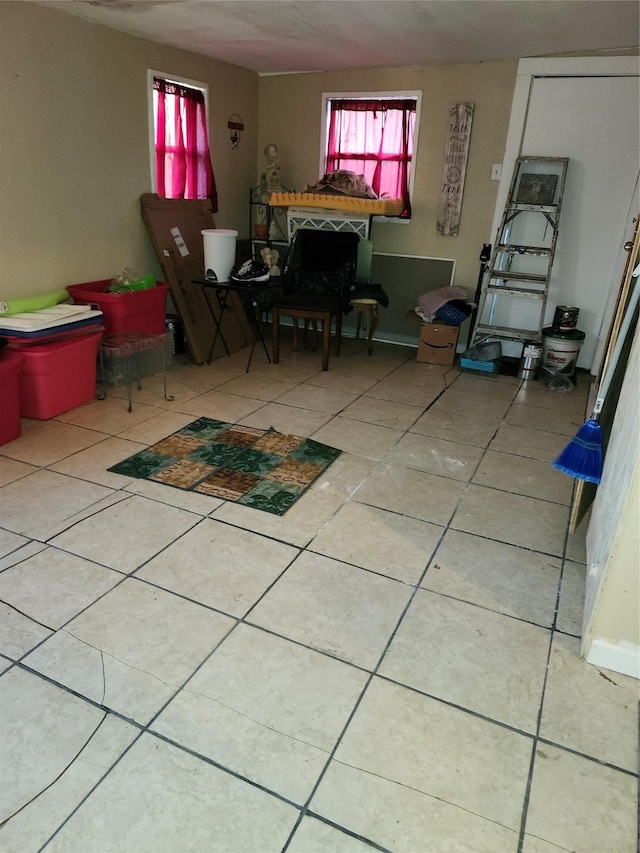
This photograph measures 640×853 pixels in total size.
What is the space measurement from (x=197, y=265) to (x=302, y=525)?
2981 mm

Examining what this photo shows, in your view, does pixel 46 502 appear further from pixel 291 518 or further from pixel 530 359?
pixel 530 359

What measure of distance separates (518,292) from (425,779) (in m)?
3.88

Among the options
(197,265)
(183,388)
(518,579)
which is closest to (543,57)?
(197,265)

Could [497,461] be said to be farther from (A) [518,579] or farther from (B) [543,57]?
(B) [543,57]

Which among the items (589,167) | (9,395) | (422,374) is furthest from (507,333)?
(9,395)

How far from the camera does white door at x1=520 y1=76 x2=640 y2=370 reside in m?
4.12

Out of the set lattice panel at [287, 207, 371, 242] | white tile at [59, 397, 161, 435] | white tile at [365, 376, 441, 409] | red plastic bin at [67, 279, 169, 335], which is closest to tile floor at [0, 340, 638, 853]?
white tile at [59, 397, 161, 435]

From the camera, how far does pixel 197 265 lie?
463 centimetres

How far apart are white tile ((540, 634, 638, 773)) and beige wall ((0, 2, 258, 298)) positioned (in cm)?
351

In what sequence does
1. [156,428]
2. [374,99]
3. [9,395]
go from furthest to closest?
[374,99] < [156,428] < [9,395]

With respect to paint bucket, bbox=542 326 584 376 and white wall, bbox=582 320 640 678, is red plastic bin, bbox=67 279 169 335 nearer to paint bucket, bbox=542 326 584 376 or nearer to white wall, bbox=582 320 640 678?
paint bucket, bbox=542 326 584 376

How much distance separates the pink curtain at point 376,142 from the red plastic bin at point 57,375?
2898mm

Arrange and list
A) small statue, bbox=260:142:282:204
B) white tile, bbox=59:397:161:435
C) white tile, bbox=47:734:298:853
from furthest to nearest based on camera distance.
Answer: small statue, bbox=260:142:282:204 → white tile, bbox=59:397:161:435 → white tile, bbox=47:734:298:853

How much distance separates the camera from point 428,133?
15.4ft
